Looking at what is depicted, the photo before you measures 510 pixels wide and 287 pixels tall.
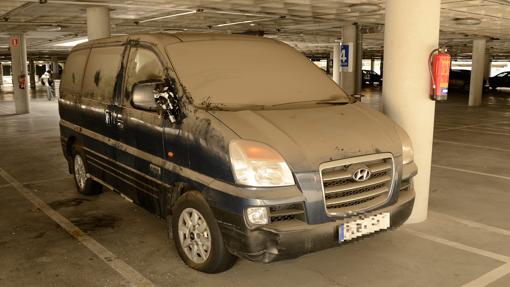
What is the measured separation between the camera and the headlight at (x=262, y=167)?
3.12 meters

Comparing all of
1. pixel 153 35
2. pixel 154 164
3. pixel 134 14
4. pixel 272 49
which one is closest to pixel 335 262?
pixel 154 164

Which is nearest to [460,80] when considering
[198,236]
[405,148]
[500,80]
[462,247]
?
[500,80]

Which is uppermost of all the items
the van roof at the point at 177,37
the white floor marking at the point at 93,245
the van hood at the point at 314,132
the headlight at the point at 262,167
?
the van roof at the point at 177,37

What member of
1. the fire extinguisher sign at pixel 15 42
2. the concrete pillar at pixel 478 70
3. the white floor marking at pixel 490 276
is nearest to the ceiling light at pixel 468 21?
the concrete pillar at pixel 478 70

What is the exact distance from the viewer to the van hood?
318 cm

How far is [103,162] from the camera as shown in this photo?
497 centimetres

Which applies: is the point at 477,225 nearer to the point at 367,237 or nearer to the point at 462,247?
the point at 462,247

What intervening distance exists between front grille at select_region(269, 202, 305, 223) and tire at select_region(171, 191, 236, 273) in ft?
1.46

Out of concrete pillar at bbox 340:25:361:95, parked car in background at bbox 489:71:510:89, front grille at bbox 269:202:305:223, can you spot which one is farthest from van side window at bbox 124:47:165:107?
parked car in background at bbox 489:71:510:89

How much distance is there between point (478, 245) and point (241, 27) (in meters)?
13.6

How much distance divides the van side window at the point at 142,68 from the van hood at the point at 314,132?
91 cm

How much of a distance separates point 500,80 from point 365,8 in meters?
26.1

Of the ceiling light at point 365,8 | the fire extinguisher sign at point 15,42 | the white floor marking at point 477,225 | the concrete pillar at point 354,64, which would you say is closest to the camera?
the white floor marking at point 477,225

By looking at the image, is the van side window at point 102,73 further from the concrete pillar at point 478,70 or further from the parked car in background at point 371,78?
the parked car in background at point 371,78
